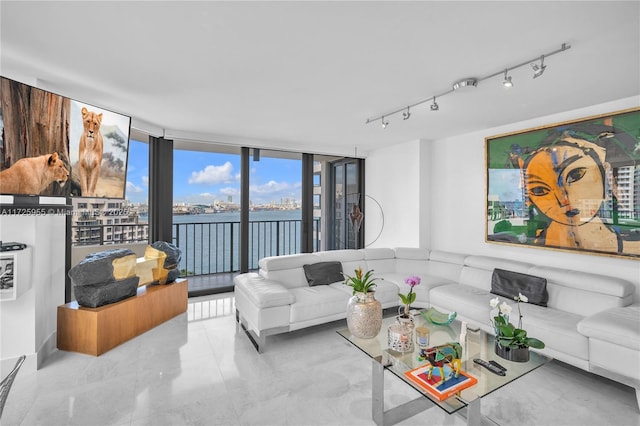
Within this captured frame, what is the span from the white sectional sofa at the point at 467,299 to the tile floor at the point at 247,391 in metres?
0.27

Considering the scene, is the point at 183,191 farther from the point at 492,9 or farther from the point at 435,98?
the point at 492,9

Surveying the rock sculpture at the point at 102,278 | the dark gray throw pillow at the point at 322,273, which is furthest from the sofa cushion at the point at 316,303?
the rock sculpture at the point at 102,278

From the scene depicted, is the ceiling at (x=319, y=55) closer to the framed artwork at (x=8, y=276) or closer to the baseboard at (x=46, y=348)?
the framed artwork at (x=8, y=276)

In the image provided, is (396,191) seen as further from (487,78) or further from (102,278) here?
(102,278)

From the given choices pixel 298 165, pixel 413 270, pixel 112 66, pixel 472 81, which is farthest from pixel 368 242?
pixel 112 66

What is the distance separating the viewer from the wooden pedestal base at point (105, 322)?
280 centimetres

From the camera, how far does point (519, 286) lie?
3.24 meters

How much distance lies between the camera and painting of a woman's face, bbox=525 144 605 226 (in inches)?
120

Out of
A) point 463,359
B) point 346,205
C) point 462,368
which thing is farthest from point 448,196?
point 462,368

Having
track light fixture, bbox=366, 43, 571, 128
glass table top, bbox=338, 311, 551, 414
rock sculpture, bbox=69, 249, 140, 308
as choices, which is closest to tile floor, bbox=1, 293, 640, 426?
glass table top, bbox=338, 311, 551, 414

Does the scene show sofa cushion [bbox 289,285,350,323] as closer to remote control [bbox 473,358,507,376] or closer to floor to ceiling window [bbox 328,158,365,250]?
remote control [bbox 473,358,507,376]

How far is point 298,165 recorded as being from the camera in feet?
18.9

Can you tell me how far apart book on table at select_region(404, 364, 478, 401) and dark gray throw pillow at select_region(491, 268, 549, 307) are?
5.98ft

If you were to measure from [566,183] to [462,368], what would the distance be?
2.52 m
